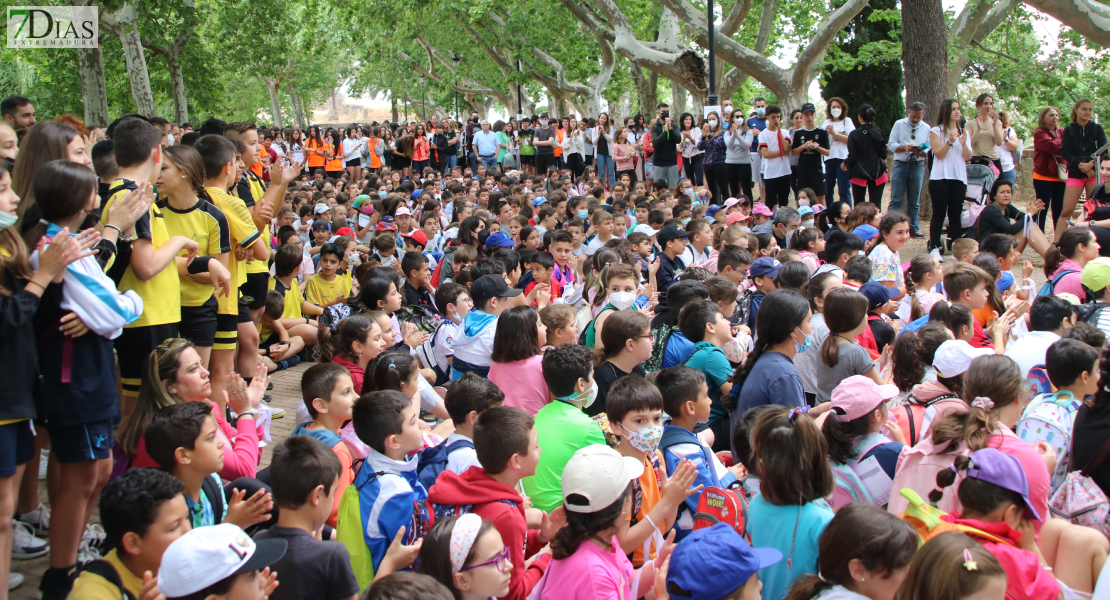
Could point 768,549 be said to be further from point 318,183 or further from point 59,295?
point 318,183

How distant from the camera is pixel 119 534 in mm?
2707

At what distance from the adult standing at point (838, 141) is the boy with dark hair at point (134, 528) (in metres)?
10.5

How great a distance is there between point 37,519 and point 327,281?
406 centimetres

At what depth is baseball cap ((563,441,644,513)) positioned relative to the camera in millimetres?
2842

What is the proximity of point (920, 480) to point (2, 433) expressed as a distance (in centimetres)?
361

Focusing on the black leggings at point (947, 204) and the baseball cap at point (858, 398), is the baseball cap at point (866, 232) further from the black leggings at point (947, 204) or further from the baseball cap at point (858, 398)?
the baseball cap at point (858, 398)

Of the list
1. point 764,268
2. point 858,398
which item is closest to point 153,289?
point 858,398

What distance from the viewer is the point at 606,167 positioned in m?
18.8

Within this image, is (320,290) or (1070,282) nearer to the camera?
(1070,282)

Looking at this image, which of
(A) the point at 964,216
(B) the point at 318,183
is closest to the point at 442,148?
(B) the point at 318,183

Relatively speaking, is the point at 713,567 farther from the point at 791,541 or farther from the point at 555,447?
the point at 555,447

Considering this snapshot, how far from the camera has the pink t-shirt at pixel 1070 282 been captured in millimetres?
6055

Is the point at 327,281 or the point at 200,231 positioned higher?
the point at 200,231

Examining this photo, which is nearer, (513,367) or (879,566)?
(879,566)
